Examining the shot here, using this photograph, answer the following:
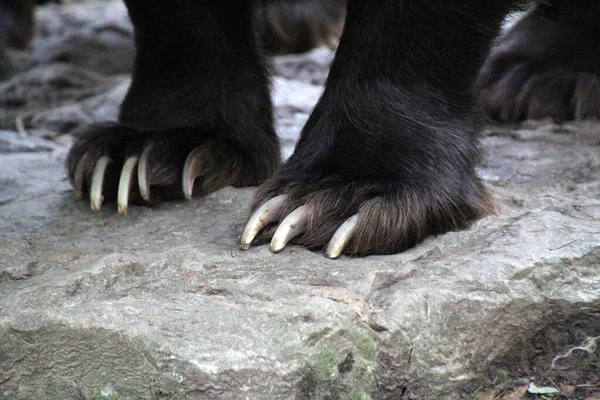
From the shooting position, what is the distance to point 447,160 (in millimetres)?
2340

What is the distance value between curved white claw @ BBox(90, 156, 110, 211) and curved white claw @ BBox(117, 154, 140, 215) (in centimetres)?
6

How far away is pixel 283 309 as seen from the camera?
178cm

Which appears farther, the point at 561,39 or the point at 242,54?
the point at 561,39

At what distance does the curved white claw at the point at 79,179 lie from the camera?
2.65 m

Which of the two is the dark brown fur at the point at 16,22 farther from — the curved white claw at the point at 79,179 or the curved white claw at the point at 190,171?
the curved white claw at the point at 190,171

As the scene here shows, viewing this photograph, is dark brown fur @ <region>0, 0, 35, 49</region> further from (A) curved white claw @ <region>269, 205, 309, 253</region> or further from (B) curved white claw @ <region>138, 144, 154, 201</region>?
(A) curved white claw @ <region>269, 205, 309, 253</region>

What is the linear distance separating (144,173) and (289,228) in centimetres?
58

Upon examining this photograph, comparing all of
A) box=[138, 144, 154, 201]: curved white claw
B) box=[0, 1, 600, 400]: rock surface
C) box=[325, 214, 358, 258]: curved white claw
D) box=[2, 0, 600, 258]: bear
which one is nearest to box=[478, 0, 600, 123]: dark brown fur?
box=[2, 0, 600, 258]: bear

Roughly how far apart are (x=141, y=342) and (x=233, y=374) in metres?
0.18

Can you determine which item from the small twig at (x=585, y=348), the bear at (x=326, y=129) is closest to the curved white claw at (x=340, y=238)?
the bear at (x=326, y=129)

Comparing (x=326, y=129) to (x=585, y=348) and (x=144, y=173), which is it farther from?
(x=585, y=348)

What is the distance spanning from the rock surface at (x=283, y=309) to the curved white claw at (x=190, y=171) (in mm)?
66

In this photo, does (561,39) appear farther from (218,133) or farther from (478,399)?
(478,399)

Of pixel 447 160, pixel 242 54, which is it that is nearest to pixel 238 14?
pixel 242 54
